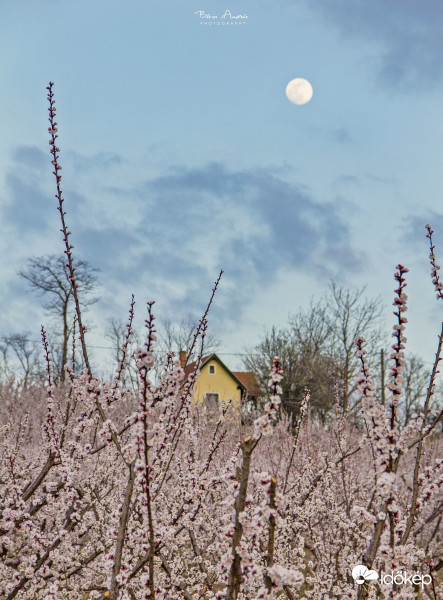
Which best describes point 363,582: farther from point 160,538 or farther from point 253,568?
point 160,538

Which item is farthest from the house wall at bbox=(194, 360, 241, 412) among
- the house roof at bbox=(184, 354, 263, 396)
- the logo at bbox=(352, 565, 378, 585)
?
the logo at bbox=(352, 565, 378, 585)

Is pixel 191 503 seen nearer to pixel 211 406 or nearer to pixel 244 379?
pixel 211 406

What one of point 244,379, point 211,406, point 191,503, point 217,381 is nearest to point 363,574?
point 191,503

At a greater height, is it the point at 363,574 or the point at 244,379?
the point at 244,379

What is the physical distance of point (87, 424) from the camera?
3.54 meters

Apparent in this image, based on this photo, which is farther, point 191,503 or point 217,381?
point 217,381

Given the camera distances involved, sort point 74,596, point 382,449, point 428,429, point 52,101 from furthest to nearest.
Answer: point 74,596, point 52,101, point 428,429, point 382,449

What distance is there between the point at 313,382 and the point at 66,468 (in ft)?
91.0

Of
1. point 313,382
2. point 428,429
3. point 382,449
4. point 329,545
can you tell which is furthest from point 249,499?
point 313,382

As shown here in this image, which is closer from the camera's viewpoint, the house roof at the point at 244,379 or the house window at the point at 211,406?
the house window at the point at 211,406

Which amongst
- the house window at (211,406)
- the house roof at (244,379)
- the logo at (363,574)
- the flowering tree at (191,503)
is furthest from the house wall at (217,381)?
the logo at (363,574)

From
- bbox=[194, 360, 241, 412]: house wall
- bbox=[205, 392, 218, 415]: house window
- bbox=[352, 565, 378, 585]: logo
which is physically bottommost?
bbox=[352, 565, 378, 585]: logo

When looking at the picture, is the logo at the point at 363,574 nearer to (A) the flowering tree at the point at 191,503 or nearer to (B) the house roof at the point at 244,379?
(A) the flowering tree at the point at 191,503

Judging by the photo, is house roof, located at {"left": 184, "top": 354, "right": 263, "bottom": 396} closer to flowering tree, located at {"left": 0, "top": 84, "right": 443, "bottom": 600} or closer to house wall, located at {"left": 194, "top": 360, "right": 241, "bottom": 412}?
house wall, located at {"left": 194, "top": 360, "right": 241, "bottom": 412}
